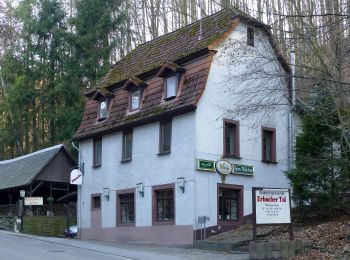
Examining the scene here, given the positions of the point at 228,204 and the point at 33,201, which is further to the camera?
the point at 33,201

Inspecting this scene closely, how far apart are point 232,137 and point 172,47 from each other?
5.83 metres

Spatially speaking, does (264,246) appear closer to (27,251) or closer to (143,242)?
(27,251)

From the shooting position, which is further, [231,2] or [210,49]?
[210,49]

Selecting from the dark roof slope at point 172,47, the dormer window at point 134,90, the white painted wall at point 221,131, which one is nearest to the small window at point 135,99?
the dormer window at point 134,90

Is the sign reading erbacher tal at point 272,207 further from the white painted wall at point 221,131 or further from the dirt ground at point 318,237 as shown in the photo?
the white painted wall at point 221,131

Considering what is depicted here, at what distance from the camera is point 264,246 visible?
750 inches

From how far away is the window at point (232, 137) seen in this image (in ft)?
89.8

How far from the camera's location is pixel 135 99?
30125 millimetres

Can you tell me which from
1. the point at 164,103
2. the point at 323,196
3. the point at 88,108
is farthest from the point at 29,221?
the point at 323,196

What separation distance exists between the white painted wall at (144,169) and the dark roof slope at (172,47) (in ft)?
10.5

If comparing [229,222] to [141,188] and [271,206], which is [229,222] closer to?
[141,188]

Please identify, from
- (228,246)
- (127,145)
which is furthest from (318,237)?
(127,145)

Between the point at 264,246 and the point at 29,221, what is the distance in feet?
66.7

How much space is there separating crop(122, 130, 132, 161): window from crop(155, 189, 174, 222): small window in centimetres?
300
